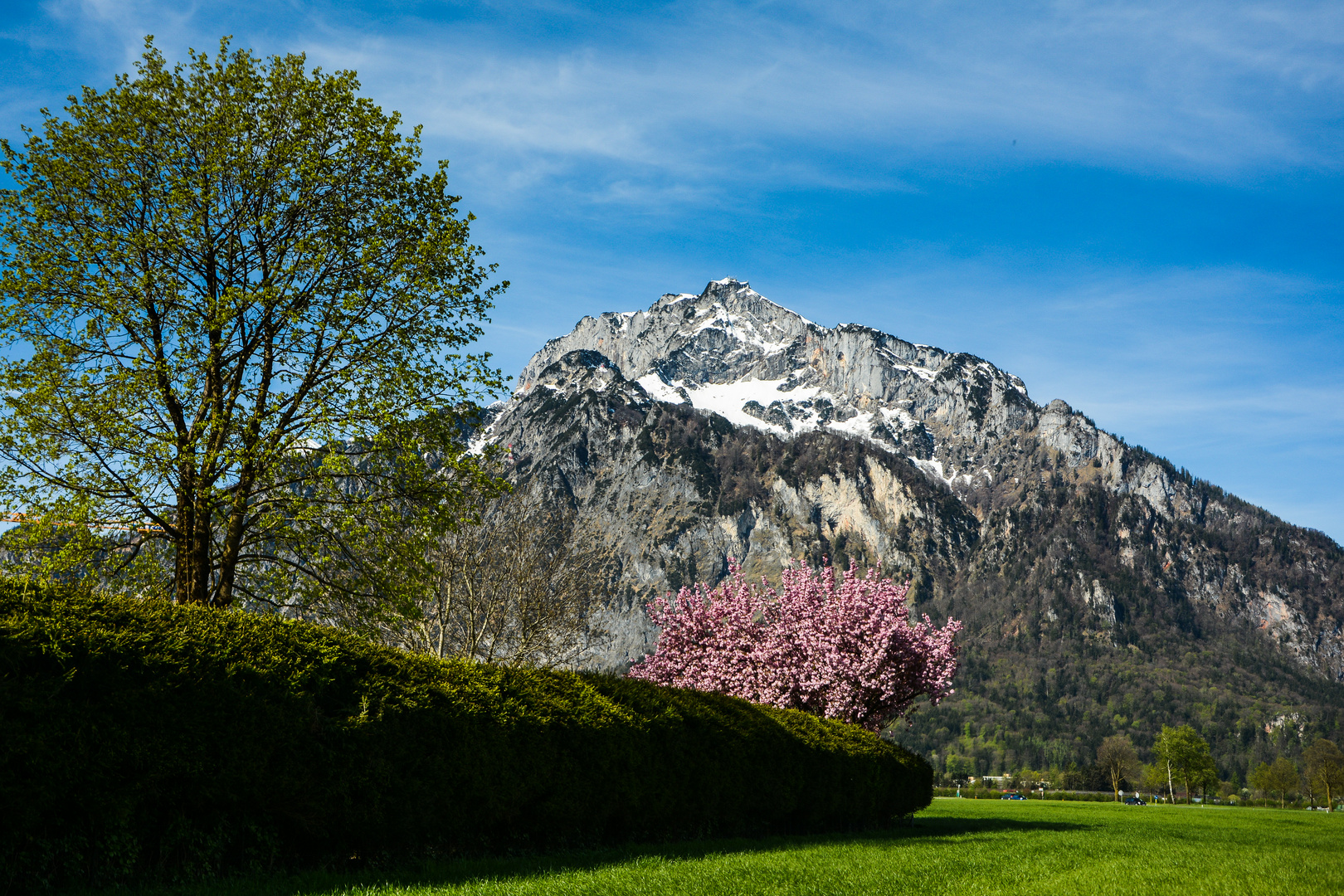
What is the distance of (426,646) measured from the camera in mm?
27891

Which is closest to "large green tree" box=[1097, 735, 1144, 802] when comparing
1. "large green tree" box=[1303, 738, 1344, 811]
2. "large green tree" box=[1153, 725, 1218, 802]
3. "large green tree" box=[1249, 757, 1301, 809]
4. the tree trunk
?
"large green tree" box=[1153, 725, 1218, 802]

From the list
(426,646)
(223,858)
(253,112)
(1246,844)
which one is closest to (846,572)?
(1246,844)

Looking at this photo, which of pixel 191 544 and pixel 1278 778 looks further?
pixel 1278 778

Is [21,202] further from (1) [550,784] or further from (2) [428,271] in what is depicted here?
(1) [550,784]

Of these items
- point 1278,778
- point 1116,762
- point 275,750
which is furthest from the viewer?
point 1116,762

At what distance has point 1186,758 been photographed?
96.3 meters

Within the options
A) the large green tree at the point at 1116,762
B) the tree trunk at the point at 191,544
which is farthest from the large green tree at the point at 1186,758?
the tree trunk at the point at 191,544

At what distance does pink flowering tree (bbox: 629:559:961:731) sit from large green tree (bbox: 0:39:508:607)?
11.8 meters

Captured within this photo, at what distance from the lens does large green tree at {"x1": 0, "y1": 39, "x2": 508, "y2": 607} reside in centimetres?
1329

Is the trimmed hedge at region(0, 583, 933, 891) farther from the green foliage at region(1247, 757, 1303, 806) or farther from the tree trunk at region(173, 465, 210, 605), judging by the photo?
the green foliage at region(1247, 757, 1303, 806)

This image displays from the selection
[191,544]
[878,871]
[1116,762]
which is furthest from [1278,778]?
[191,544]

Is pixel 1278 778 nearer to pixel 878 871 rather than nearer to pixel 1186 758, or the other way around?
pixel 1186 758

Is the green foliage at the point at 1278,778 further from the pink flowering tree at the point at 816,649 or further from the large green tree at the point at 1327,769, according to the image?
the pink flowering tree at the point at 816,649

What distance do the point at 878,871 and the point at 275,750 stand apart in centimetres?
690
